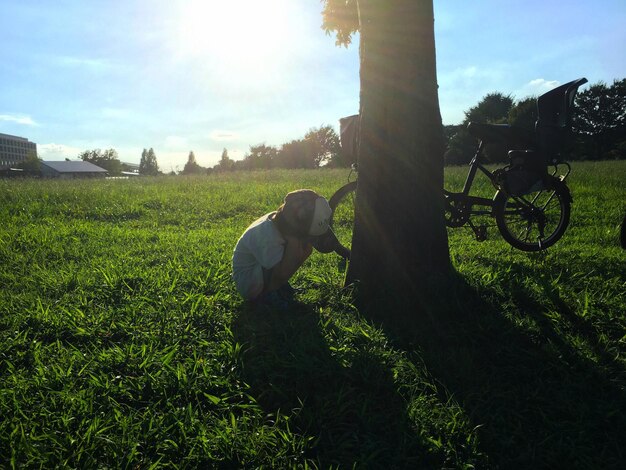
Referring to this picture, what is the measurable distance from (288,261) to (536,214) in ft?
11.1

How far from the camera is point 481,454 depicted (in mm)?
2047

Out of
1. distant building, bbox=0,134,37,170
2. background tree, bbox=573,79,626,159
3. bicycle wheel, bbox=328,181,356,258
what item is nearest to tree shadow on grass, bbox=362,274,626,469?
bicycle wheel, bbox=328,181,356,258

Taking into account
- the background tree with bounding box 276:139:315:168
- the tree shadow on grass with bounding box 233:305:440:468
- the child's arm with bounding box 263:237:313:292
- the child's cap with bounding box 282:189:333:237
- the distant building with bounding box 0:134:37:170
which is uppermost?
the distant building with bounding box 0:134:37:170

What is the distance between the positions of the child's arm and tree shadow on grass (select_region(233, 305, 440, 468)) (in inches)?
17.1

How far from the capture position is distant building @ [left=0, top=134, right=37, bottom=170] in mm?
165250

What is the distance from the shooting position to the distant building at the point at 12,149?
165m

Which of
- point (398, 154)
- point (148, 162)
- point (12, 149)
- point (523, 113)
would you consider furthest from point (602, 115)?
point (12, 149)

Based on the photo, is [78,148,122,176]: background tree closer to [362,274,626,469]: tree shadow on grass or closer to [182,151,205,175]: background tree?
[182,151,205,175]: background tree

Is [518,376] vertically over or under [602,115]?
under

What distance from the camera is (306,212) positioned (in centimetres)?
333

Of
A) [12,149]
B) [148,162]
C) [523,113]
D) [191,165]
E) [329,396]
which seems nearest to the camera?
[329,396]

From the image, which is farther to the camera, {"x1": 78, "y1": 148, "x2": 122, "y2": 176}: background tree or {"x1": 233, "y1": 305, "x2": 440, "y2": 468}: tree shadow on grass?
{"x1": 78, "y1": 148, "x2": 122, "y2": 176}: background tree

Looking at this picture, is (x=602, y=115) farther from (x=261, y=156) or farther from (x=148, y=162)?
(x=148, y=162)

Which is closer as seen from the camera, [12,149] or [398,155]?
[398,155]
